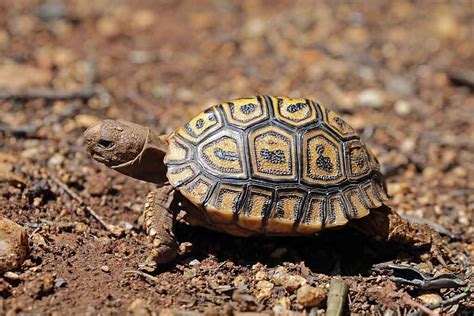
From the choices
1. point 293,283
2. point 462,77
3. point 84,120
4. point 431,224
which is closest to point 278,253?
point 293,283

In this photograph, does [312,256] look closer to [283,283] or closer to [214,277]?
[283,283]

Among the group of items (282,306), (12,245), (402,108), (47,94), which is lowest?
(282,306)

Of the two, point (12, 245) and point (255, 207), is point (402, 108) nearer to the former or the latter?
point (255, 207)

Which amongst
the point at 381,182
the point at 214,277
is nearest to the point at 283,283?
the point at 214,277

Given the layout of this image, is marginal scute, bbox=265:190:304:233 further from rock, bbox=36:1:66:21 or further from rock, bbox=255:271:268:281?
rock, bbox=36:1:66:21

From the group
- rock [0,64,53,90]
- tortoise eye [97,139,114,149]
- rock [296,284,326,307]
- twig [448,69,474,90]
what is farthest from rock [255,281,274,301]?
twig [448,69,474,90]

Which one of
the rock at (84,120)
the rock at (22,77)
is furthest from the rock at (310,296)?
the rock at (22,77)

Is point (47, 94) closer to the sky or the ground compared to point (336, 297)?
closer to the sky
